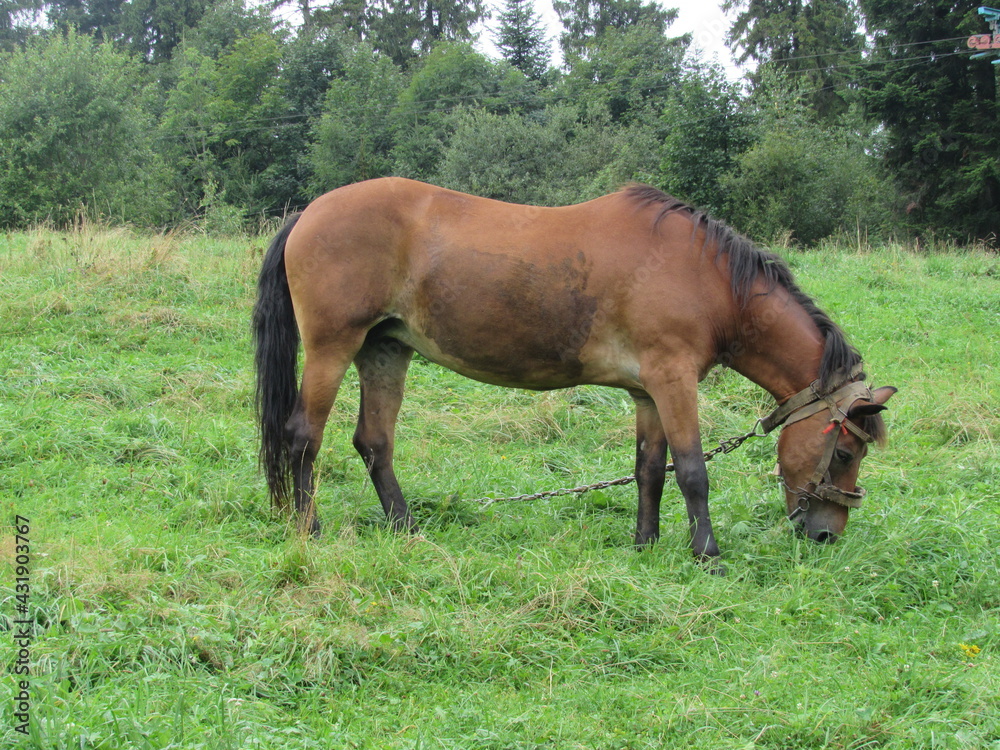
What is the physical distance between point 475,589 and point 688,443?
1445 millimetres

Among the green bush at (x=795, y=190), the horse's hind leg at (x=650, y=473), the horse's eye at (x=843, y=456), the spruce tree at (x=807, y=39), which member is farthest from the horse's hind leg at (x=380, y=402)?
the spruce tree at (x=807, y=39)

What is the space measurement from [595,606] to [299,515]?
5.98 ft

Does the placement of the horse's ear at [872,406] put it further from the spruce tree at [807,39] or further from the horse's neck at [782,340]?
the spruce tree at [807,39]

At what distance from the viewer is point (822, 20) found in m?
32.2

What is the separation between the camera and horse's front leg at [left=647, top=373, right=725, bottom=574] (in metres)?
4.23

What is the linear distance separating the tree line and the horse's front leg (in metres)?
8.87

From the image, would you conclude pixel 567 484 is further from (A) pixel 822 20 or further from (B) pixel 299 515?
(A) pixel 822 20

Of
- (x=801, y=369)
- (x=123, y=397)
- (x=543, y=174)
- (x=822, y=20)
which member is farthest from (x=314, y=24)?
(x=801, y=369)

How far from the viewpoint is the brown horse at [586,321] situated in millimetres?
4305

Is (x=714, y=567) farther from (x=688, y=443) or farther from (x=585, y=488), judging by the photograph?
(x=585, y=488)

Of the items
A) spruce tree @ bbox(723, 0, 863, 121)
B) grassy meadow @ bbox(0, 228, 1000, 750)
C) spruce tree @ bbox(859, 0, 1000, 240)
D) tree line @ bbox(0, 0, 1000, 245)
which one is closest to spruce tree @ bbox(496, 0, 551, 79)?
tree line @ bbox(0, 0, 1000, 245)

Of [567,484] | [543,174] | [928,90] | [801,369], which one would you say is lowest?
[567,484]

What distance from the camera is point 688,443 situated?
13.9 ft

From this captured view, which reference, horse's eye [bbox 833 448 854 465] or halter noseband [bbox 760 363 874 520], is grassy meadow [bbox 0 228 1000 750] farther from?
horse's eye [bbox 833 448 854 465]
